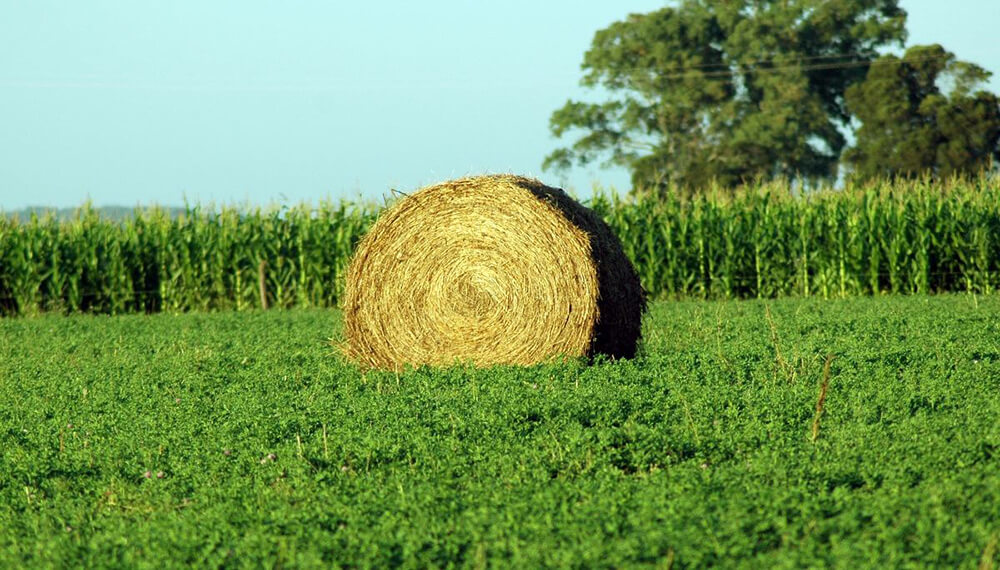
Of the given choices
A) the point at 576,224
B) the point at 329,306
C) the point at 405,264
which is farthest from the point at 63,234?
the point at 576,224

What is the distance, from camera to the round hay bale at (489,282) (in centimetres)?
1093

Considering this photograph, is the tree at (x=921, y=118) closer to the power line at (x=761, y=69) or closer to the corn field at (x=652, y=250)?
the power line at (x=761, y=69)

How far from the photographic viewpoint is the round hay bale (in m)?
10.9

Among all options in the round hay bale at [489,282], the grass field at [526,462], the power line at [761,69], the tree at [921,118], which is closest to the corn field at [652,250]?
the grass field at [526,462]

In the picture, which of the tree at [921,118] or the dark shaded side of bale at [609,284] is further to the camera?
the tree at [921,118]

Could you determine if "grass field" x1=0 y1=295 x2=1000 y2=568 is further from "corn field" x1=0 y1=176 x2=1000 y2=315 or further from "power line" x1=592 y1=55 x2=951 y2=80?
"power line" x1=592 y1=55 x2=951 y2=80

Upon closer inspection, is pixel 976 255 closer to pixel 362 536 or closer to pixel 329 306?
pixel 329 306

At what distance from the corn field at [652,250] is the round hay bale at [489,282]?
9894 mm

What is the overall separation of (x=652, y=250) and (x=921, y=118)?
28358 mm

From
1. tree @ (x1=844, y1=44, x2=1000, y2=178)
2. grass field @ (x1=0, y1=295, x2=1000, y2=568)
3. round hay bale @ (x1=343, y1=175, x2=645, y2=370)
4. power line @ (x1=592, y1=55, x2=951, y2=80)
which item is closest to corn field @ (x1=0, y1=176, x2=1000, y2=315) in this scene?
grass field @ (x1=0, y1=295, x2=1000, y2=568)

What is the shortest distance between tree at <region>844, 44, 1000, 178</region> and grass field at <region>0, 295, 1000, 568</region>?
3390cm

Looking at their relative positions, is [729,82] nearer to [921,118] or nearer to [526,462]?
[921,118]

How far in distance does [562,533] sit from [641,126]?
4535 centimetres

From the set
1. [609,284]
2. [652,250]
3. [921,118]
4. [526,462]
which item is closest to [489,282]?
[609,284]
